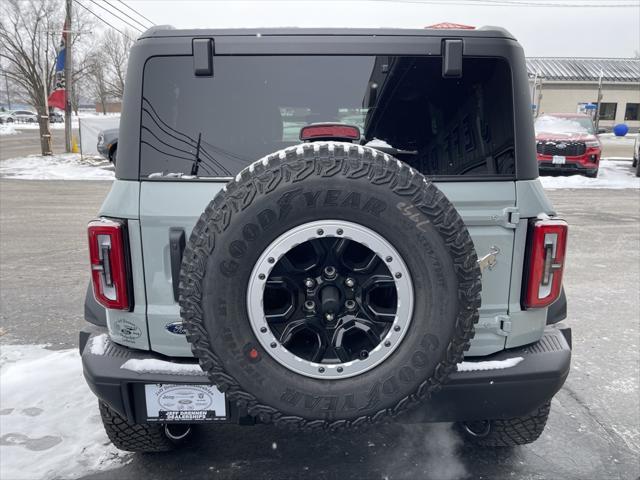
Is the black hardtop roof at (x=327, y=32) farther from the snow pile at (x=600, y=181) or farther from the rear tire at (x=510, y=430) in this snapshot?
the snow pile at (x=600, y=181)

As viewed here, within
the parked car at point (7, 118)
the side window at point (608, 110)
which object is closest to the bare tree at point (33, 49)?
the parked car at point (7, 118)

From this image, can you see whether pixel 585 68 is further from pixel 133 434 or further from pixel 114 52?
pixel 133 434

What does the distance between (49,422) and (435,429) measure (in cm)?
222

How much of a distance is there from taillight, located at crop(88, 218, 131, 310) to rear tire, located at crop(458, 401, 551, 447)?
1.91m

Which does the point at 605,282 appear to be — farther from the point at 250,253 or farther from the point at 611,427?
the point at 250,253

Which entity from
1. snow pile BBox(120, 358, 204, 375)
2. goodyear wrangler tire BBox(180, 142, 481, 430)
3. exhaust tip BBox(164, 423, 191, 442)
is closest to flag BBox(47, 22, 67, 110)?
exhaust tip BBox(164, 423, 191, 442)

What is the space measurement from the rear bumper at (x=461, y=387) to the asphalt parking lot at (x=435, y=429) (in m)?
0.57

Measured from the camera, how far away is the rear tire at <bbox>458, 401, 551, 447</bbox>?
2.70m

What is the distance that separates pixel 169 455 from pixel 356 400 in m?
1.37

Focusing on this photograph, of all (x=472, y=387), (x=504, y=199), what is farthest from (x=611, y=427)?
(x=504, y=199)

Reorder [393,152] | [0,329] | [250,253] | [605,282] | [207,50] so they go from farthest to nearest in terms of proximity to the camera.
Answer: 1. [605,282]
2. [0,329]
3. [393,152]
4. [207,50]
5. [250,253]

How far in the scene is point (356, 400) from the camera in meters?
1.96

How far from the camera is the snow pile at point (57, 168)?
15.3 m

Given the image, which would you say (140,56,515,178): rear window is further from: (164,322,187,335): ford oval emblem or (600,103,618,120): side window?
(600,103,618,120): side window
